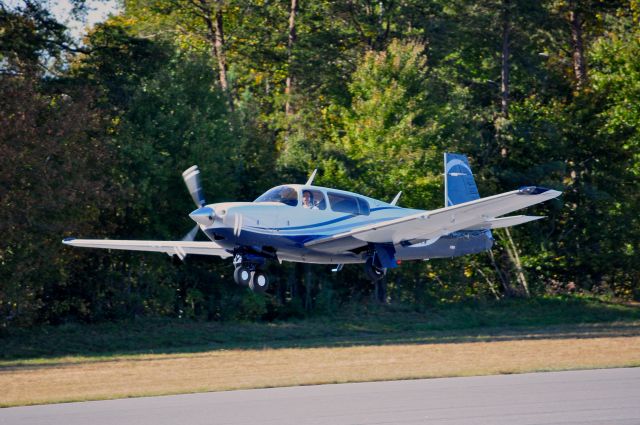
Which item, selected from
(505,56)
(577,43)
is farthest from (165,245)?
(577,43)

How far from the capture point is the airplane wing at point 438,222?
17766mm

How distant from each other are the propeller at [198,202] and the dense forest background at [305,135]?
26.9 feet

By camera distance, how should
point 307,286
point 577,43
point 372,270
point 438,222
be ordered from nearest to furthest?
point 438,222 < point 372,270 < point 307,286 < point 577,43

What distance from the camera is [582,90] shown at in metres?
39.2

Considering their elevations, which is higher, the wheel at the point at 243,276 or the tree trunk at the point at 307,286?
the wheel at the point at 243,276

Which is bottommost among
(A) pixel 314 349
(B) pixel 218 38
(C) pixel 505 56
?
(A) pixel 314 349

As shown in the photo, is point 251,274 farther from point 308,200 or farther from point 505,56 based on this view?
point 505,56

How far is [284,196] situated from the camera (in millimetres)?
19516

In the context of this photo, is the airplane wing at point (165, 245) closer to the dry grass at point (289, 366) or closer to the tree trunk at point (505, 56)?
the dry grass at point (289, 366)

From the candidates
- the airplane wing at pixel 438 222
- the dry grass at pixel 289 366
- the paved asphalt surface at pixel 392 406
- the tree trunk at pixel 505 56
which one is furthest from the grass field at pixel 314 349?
the tree trunk at pixel 505 56

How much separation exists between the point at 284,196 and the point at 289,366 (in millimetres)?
3768

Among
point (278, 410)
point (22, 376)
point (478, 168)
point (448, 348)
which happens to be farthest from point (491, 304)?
point (278, 410)

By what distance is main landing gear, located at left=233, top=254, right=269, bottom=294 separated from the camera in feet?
62.7

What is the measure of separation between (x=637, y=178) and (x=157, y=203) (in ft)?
64.5
